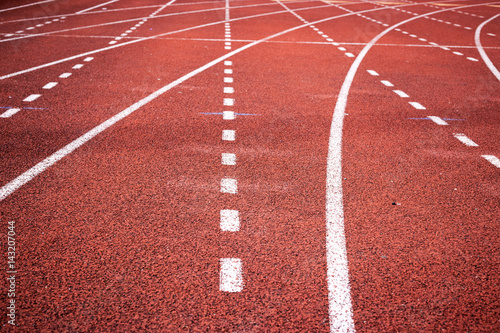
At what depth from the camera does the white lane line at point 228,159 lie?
16.9ft

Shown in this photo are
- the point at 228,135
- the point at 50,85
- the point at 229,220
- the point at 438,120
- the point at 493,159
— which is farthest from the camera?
the point at 50,85

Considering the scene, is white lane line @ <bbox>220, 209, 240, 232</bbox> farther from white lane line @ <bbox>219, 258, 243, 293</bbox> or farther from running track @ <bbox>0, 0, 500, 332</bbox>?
white lane line @ <bbox>219, 258, 243, 293</bbox>

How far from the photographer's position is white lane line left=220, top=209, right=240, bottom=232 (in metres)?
3.90

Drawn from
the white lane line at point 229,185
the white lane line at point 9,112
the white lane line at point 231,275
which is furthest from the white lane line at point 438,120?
the white lane line at point 9,112

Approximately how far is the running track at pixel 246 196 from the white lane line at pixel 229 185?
1.1 inches

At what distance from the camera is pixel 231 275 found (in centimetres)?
333

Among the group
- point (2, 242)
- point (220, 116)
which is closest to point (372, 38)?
point (220, 116)

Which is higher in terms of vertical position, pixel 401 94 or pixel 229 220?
pixel 401 94

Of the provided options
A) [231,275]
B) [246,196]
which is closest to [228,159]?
[246,196]

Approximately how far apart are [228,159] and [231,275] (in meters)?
2.11

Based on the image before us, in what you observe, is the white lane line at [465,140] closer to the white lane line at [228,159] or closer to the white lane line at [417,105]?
the white lane line at [417,105]

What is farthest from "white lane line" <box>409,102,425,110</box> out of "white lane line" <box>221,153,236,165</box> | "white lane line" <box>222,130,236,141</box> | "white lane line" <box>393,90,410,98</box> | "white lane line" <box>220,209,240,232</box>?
"white lane line" <box>220,209,240,232</box>

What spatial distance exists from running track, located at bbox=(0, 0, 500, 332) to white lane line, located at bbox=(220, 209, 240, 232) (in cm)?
2

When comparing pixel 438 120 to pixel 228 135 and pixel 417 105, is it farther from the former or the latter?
pixel 228 135
